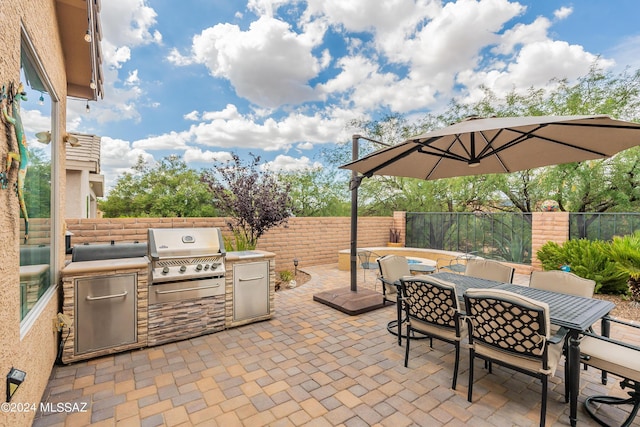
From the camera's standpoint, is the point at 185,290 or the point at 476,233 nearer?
the point at 185,290

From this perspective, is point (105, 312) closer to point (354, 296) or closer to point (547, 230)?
point (354, 296)

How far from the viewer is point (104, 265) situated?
10.1ft

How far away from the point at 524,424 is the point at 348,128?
12.4m

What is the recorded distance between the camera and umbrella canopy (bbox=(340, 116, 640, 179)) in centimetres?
242

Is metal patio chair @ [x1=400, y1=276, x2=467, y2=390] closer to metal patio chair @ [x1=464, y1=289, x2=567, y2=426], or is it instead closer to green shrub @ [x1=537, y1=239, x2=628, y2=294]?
metal patio chair @ [x1=464, y1=289, x2=567, y2=426]

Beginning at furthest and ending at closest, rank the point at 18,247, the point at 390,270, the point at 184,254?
1. the point at 390,270
2. the point at 184,254
3. the point at 18,247

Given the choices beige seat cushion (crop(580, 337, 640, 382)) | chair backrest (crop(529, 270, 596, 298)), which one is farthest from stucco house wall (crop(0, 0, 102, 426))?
chair backrest (crop(529, 270, 596, 298))

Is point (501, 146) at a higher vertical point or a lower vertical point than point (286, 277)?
higher

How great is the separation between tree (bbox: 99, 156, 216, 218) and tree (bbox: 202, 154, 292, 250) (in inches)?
230

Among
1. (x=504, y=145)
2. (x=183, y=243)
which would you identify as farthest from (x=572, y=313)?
(x=183, y=243)

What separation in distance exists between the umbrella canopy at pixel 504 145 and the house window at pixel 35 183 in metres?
2.93

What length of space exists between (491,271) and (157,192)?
41.8 feet

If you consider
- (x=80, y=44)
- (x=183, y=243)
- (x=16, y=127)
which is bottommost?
(x=183, y=243)

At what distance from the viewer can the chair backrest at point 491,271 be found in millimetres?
3652
